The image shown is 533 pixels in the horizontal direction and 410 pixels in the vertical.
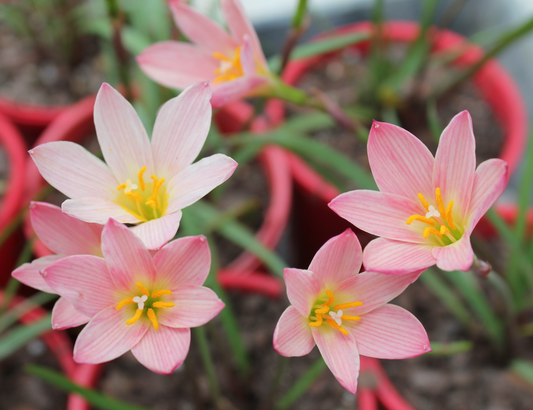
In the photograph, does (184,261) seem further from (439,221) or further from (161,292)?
(439,221)

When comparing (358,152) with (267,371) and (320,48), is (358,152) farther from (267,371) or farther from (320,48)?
(267,371)

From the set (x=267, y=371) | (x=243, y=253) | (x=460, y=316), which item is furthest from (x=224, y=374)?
(x=460, y=316)

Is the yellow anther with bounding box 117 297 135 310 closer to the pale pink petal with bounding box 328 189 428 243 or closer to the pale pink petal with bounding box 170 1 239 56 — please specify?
the pale pink petal with bounding box 328 189 428 243

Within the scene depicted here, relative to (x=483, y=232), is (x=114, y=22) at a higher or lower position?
higher

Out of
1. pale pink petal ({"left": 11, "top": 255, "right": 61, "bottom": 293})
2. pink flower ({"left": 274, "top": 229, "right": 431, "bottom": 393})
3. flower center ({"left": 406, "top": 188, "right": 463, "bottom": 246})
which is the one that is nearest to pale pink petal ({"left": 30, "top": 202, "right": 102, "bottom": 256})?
pale pink petal ({"left": 11, "top": 255, "right": 61, "bottom": 293})

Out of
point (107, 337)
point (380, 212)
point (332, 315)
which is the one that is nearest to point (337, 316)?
point (332, 315)

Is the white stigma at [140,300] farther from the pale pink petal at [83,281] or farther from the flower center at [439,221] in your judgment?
the flower center at [439,221]

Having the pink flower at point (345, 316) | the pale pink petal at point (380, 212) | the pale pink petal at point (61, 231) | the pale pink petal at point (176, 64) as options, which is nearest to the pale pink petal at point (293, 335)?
the pink flower at point (345, 316)
